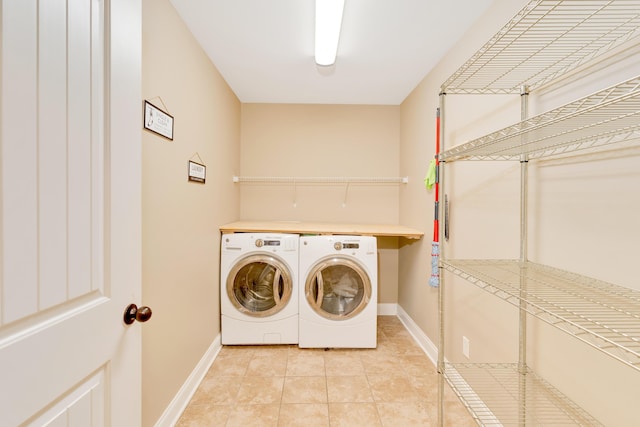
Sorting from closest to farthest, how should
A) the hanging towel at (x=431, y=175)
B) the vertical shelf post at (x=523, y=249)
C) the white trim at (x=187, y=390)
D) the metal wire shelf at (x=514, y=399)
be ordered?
the metal wire shelf at (x=514, y=399) < the vertical shelf post at (x=523, y=249) < the white trim at (x=187, y=390) < the hanging towel at (x=431, y=175)

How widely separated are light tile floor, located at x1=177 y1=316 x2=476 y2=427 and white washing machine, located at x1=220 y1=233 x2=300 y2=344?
4.8 inches

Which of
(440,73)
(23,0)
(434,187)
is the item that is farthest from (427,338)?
(23,0)

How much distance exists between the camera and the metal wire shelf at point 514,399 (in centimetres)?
123

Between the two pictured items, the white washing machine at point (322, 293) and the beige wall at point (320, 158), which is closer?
the white washing machine at point (322, 293)

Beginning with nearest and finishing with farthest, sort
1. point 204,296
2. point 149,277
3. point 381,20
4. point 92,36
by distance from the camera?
point 92,36 → point 149,277 → point 381,20 → point 204,296

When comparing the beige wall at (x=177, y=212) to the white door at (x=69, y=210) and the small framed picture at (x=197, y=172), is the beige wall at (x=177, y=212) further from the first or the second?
the white door at (x=69, y=210)

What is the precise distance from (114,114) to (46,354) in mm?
586

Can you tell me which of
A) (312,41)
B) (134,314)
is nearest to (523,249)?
(134,314)

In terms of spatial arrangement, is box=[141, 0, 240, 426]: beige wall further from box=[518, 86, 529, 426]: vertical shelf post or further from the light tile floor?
box=[518, 86, 529, 426]: vertical shelf post

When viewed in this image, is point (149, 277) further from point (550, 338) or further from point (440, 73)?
point (440, 73)

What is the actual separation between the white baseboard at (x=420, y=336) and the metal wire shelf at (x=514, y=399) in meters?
0.46

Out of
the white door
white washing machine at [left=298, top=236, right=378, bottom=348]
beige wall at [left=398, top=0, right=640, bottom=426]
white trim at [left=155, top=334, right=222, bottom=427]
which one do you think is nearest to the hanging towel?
beige wall at [left=398, top=0, right=640, bottom=426]

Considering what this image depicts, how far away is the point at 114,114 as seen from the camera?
802 mm

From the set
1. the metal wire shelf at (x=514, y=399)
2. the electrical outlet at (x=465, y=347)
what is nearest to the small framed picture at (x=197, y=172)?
the metal wire shelf at (x=514, y=399)
